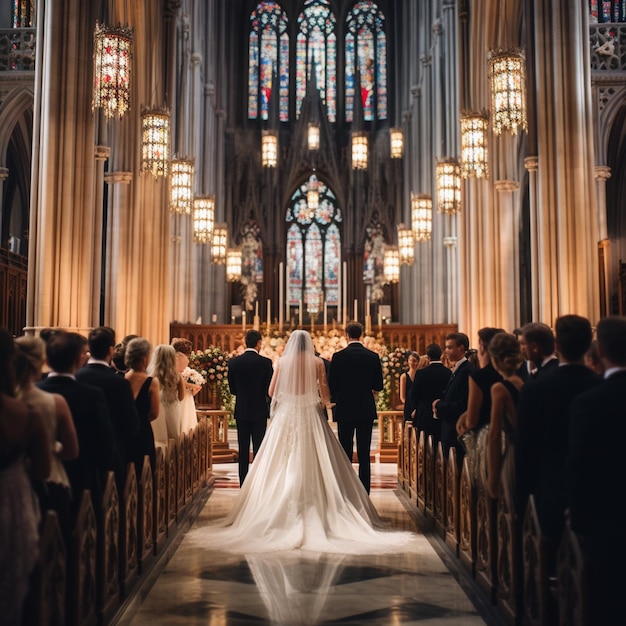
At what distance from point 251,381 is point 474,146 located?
22.2 feet

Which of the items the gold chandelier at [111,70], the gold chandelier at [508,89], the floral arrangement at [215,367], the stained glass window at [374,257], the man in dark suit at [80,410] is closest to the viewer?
the man in dark suit at [80,410]

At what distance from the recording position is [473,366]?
6.13m

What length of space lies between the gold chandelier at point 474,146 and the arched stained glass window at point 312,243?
60.3ft

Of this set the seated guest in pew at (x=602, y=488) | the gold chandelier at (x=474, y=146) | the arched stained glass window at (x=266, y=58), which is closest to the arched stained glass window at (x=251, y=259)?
the arched stained glass window at (x=266, y=58)

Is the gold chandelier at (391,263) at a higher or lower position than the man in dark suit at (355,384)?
higher

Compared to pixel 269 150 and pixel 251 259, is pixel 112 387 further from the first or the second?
pixel 251 259

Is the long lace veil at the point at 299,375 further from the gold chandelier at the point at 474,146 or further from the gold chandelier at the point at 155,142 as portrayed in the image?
the gold chandelier at the point at 474,146

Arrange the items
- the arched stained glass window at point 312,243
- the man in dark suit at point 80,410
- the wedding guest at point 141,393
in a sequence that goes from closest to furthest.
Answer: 1. the man in dark suit at point 80,410
2. the wedding guest at point 141,393
3. the arched stained glass window at point 312,243

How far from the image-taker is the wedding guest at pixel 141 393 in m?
5.65

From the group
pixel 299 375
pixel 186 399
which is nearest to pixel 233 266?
pixel 186 399

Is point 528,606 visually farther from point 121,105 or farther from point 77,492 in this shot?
point 121,105

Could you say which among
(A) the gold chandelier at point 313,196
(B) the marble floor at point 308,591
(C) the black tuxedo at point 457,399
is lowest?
(B) the marble floor at point 308,591

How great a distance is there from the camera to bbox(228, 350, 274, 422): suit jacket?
817cm

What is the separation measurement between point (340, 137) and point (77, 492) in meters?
29.2
